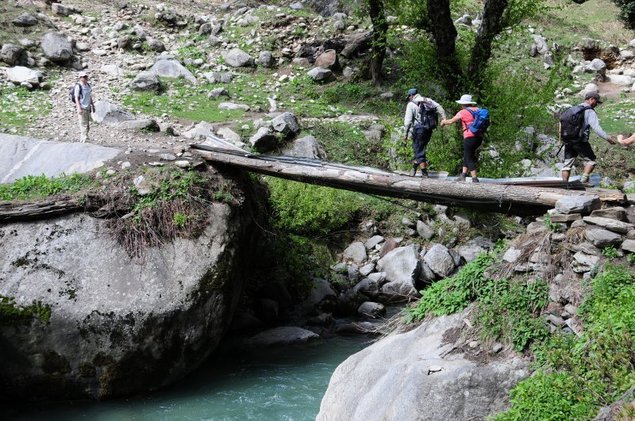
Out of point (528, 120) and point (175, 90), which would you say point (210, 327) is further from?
point (175, 90)

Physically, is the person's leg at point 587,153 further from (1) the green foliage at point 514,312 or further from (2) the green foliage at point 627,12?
(2) the green foliage at point 627,12

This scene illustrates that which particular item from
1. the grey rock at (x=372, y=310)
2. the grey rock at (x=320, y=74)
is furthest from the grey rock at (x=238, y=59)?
the grey rock at (x=372, y=310)

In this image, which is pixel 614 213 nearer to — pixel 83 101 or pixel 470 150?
pixel 470 150

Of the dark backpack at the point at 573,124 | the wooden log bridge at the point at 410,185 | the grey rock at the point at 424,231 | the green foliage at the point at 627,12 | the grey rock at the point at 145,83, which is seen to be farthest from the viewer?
the green foliage at the point at 627,12

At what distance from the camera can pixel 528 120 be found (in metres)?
16.3

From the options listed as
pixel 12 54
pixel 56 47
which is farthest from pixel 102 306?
pixel 56 47

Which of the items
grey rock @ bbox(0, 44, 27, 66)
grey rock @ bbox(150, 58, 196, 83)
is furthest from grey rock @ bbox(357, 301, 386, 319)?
grey rock @ bbox(0, 44, 27, 66)

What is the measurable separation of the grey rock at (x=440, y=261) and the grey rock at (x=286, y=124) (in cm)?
A: 620

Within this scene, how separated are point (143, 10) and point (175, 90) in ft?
25.1

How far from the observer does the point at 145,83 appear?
22.5 metres

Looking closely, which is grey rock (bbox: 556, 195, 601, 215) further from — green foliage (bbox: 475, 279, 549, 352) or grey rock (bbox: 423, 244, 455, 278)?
grey rock (bbox: 423, 244, 455, 278)

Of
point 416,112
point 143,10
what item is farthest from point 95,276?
point 143,10

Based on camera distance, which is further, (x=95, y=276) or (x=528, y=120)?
(x=528, y=120)

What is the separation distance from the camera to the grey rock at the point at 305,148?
19.9m
